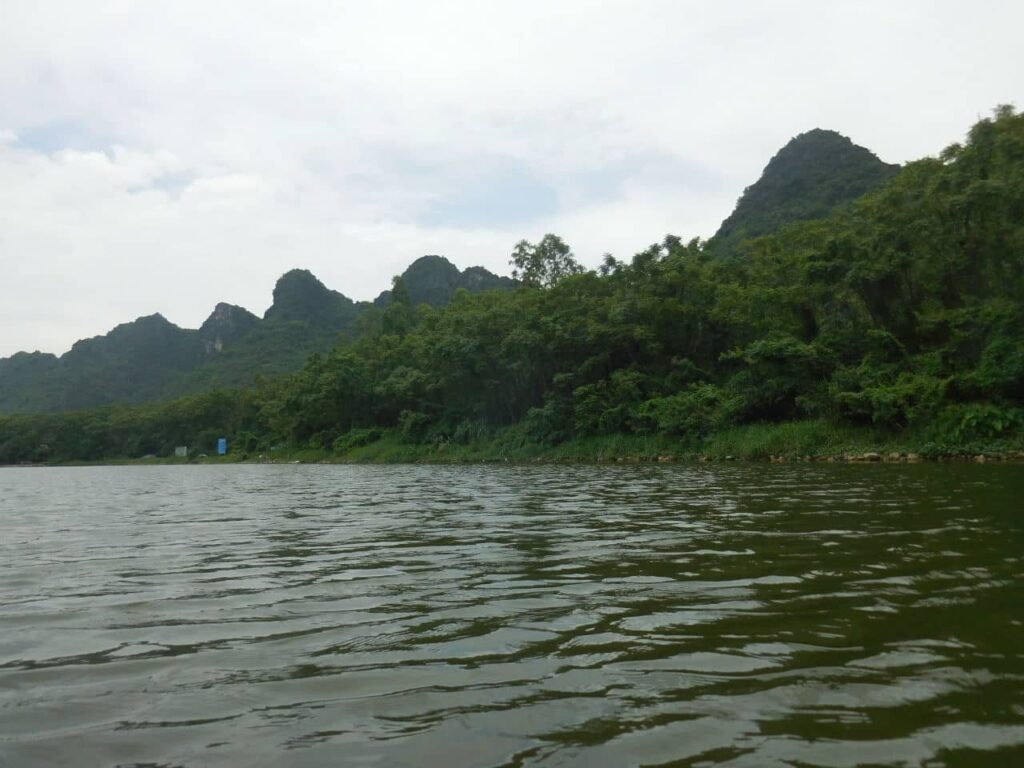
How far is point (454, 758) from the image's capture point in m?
2.32

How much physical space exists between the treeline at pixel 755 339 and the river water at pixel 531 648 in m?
18.4

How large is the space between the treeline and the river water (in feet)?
60.4

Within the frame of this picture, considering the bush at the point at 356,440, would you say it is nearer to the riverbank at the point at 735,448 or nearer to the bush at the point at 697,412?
the riverbank at the point at 735,448

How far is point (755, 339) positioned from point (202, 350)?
368 ft

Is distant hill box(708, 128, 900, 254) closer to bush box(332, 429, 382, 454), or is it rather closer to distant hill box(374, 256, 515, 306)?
bush box(332, 429, 382, 454)

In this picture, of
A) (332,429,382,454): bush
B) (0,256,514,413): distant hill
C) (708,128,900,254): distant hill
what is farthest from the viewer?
(0,256,514,413): distant hill

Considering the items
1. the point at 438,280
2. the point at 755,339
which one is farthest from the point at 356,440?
the point at 438,280

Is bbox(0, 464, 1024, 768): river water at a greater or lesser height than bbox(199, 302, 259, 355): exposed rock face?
lesser

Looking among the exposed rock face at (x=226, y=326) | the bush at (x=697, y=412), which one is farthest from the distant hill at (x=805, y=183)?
the exposed rock face at (x=226, y=326)

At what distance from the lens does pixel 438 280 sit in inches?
3900

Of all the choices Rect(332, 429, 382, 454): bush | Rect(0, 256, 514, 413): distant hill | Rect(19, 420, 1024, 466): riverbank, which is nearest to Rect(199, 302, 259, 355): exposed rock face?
Rect(0, 256, 514, 413): distant hill

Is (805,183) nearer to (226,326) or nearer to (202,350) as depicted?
(226,326)

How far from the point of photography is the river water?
2.42 m

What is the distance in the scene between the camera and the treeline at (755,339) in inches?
894
